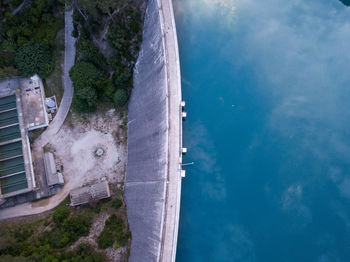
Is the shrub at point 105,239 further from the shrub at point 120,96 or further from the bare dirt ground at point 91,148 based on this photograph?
the shrub at point 120,96

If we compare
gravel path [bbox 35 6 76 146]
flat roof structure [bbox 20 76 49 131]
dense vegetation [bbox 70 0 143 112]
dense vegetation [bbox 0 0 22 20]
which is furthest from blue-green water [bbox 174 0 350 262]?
dense vegetation [bbox 0 0 22 20]

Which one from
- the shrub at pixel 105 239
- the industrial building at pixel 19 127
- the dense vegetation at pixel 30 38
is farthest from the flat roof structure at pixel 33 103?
the shrub at pixel 105 239

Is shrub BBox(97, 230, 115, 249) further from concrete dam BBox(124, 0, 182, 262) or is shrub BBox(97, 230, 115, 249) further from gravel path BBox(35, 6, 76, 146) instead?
gravel path BBox(35, 6, 76, 146)

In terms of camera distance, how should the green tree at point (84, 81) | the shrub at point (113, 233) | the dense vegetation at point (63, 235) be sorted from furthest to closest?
the green tree at point (84, 81) → the shrub at point (113, 233) → the dense vegetation at point (63, 235)

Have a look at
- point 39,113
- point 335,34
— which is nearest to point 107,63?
point 39,113

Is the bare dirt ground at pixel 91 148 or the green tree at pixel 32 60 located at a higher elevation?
the green tree at pixel 32 60

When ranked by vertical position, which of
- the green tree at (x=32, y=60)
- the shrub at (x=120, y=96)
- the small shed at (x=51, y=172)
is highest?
the green tree at (x=32, y=60)
